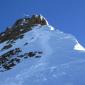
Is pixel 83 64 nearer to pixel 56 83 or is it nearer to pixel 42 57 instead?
pixel 56 83

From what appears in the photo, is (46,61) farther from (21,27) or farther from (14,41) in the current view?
(21,27)

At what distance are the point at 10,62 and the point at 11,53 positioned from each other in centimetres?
377

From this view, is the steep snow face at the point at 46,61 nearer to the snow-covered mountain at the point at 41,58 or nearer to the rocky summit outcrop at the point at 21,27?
the snow-covered mountain at the point at 41,58

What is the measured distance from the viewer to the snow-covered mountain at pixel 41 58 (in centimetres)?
2867

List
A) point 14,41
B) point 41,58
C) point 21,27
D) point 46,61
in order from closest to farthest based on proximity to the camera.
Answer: point 46,61 → point 41,58 → point 14,41 → point 21,27

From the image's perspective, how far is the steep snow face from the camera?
28.4 m

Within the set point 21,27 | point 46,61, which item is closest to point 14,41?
point 21,27

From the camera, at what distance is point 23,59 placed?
37094mm

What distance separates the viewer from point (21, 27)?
55.0 metres

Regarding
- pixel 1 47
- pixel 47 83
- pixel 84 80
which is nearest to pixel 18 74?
pixel 47 83

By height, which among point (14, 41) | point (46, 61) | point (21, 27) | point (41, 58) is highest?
point (21, 27)

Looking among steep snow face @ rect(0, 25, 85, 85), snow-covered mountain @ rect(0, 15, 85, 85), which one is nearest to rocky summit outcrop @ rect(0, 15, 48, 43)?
snow-covered mountain @ rect(0, 15, 85, 85)

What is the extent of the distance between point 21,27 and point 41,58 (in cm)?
2004

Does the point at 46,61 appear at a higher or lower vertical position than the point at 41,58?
lower
